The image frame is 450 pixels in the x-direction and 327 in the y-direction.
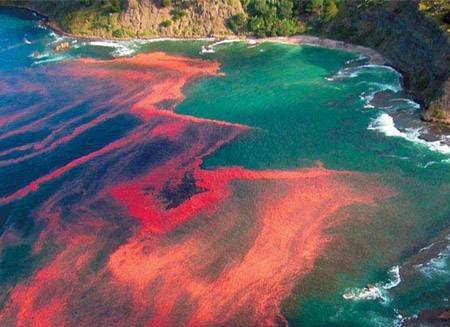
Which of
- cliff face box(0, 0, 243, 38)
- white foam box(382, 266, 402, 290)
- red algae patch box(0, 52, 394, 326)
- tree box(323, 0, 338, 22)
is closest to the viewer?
white foam box(382, 266, 402, 290)

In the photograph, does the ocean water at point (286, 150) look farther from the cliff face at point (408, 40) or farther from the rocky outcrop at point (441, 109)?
the cliff face at point (408, 40)

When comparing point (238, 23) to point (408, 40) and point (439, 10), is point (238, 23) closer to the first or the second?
point (408, 40)

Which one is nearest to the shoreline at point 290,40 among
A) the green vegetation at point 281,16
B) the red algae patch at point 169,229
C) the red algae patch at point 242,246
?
the green vegetation at point 281,16

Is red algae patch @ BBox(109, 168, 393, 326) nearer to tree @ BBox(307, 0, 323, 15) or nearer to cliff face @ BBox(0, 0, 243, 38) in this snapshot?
tree @ BBox(307, 0, 323, 15)

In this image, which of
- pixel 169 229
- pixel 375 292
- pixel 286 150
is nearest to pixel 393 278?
pixel 375 292

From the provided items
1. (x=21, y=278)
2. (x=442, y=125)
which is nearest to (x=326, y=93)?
(x=442, y=125)

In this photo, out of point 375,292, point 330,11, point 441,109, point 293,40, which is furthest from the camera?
point 293,40

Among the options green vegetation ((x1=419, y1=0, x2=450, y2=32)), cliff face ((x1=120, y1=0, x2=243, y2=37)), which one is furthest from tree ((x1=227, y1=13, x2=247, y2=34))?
green vegetation ((x1=419, y1=0, x2=450, y2=32))

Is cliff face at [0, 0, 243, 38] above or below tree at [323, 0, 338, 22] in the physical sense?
below
